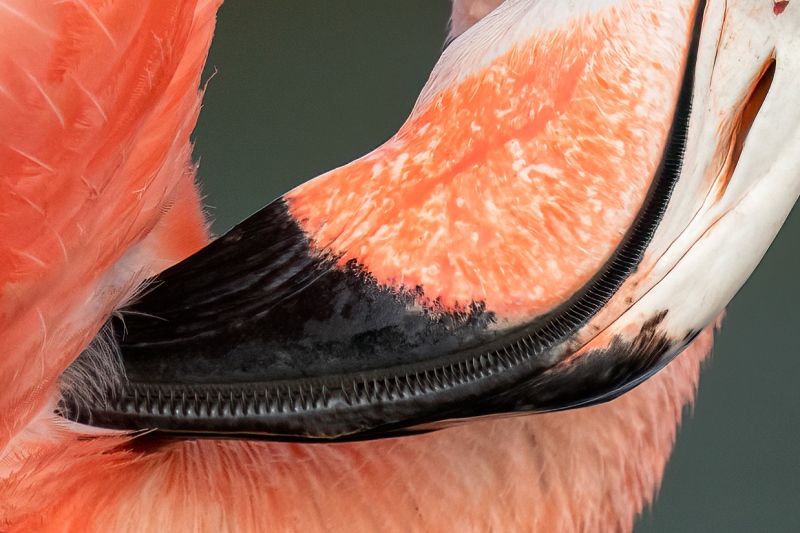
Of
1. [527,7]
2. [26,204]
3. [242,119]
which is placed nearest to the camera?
[26,204]

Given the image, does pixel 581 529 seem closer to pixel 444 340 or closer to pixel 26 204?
pixel 444 340

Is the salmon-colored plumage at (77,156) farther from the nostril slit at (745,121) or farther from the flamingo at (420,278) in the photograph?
the nostril slit at (745,121)

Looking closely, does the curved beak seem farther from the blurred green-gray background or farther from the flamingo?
the blurred green-gray background

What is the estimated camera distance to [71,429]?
11.8 inches

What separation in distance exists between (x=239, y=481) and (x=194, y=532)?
0.10ft

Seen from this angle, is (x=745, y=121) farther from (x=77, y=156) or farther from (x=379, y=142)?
(x=379, y=142)

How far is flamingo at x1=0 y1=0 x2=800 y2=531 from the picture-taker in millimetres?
300

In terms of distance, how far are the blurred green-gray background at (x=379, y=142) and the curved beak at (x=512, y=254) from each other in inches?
27.9

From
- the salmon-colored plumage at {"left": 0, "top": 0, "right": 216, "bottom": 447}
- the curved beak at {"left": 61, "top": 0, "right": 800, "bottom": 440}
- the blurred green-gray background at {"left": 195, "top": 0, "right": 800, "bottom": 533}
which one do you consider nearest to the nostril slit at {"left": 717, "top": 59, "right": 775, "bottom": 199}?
the curved beak at {"left": 61, "top": 0, "right": 800, "bottom": 440}

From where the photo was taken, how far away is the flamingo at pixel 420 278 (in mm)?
300

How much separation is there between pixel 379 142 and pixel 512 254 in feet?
2.42

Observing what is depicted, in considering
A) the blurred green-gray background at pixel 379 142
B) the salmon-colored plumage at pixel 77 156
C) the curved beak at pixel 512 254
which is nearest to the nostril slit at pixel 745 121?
the curved beak at pixel 512 254

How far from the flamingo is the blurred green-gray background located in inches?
27.8

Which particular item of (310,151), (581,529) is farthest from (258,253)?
(310,151)
